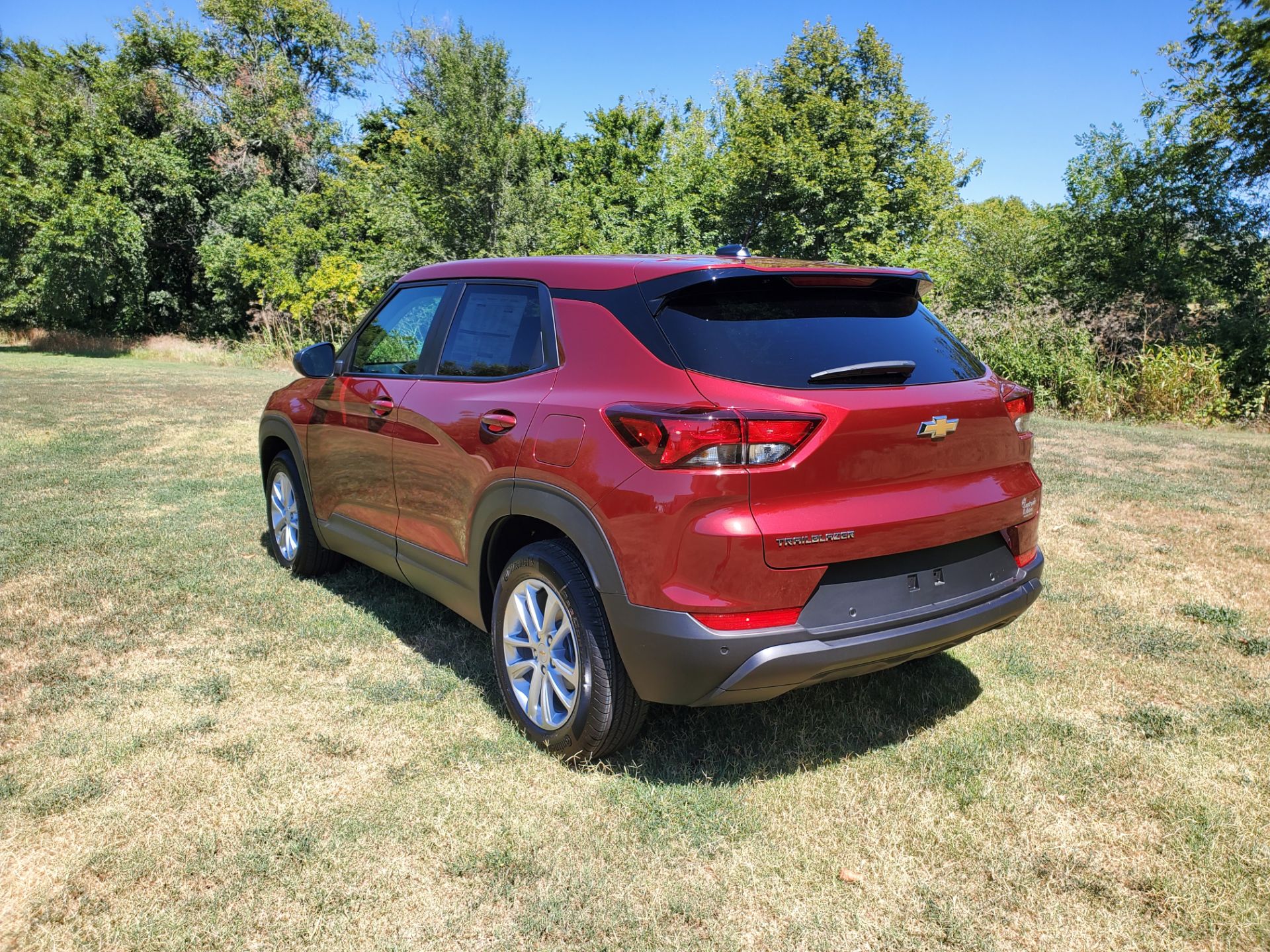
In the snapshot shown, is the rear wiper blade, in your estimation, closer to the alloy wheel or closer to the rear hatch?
the rear hatch

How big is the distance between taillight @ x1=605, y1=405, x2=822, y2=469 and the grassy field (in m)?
1.19

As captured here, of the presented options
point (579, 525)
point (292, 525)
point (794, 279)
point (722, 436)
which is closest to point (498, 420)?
point (579, 525)

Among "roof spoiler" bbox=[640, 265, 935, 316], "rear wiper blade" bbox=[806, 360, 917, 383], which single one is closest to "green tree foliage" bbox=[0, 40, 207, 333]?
"roof spoiler" bbox=[640, 265, 935, 316]

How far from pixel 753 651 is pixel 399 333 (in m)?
2.61

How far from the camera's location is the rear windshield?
106 inches

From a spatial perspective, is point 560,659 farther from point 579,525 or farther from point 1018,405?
point 1018,405

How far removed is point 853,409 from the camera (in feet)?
8.64

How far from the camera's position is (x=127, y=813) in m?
2.83

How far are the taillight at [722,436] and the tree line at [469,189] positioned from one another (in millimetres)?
21214

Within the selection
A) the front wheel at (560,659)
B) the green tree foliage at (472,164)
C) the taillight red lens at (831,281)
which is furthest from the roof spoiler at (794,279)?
the green tree foliage at (472,164)

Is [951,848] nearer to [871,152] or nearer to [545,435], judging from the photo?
[545,435]

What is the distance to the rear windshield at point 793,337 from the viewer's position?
2.70m

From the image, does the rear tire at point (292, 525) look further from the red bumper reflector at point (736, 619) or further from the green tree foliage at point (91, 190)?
the green tree foliage at point (91, 190)

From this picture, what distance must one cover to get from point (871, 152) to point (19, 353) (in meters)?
32.1
